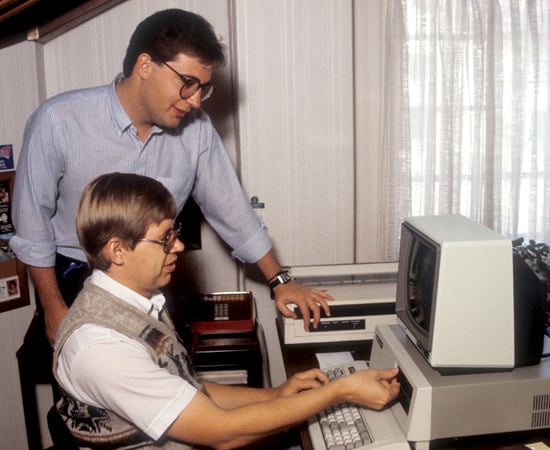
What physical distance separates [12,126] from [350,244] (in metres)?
1.56

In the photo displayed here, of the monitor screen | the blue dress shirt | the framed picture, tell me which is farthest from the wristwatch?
the framed picture

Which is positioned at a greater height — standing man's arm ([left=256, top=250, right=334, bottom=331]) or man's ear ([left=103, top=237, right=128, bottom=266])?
man's ear ([left=103, top=237, right=128, bottom=266])

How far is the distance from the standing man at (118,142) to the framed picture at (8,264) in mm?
772

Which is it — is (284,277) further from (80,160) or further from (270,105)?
(270,105)

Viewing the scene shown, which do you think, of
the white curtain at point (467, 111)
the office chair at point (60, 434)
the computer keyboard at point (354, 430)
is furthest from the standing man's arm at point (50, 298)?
the white curtain at point (467, 111)

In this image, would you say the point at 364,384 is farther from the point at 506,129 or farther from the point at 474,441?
the point at 506,129

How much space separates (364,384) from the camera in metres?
1.30

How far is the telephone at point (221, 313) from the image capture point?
2.26 metres

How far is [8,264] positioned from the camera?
254 centimetres

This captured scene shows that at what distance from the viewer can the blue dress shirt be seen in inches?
68.1

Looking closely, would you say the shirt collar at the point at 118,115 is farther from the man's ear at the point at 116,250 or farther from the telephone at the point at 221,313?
the telephone at the point at 221,313

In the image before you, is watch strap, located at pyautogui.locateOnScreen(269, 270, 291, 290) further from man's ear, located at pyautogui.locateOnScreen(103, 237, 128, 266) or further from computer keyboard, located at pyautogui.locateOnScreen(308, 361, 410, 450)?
man's ear, located at pyautogui.locateOnScreen(103, 237, 128, 266)

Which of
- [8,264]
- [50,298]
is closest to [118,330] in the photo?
[50,298]

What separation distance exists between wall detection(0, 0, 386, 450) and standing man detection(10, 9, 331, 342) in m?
0.77
